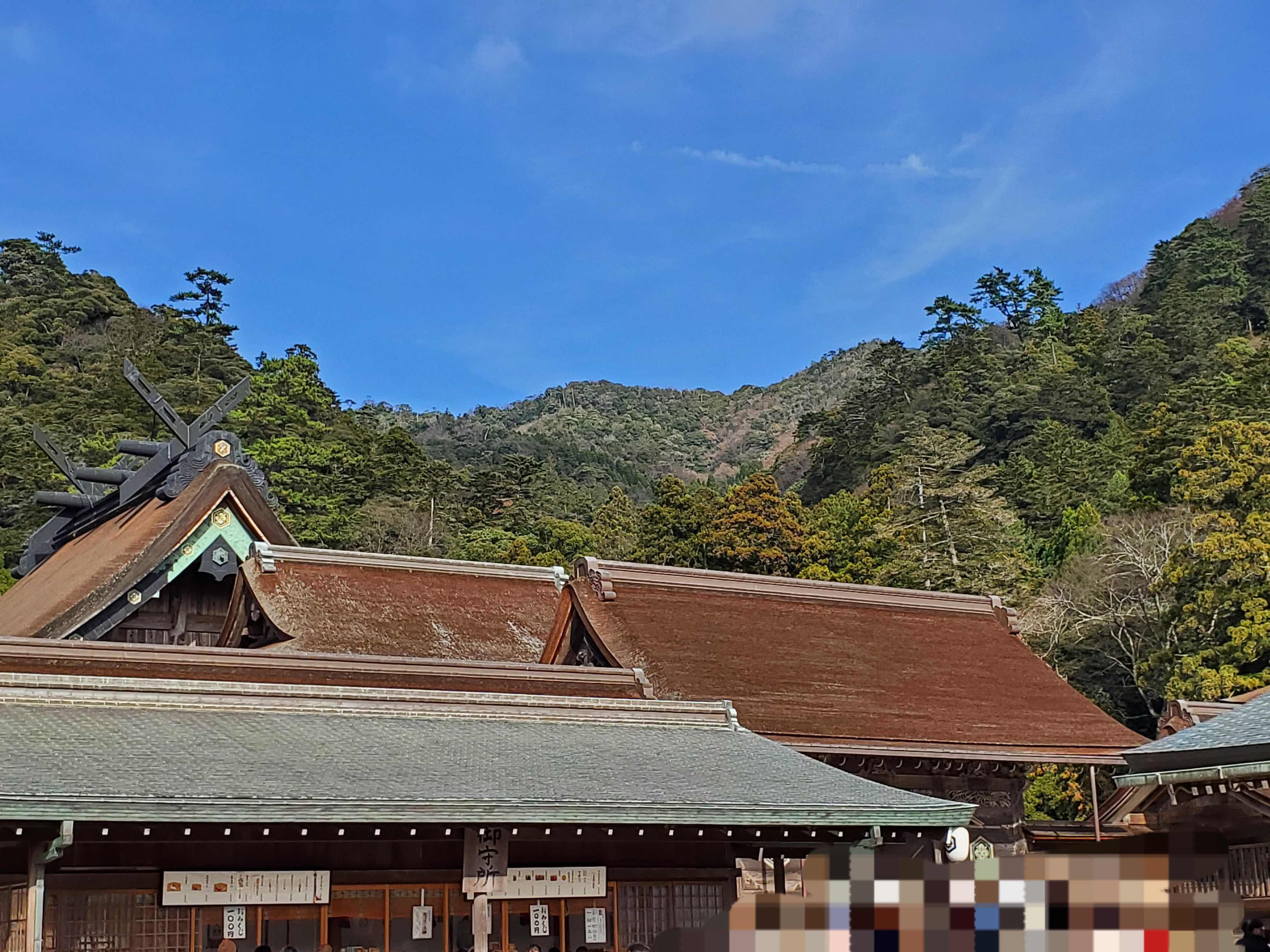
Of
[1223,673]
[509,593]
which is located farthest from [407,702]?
[1223,673]

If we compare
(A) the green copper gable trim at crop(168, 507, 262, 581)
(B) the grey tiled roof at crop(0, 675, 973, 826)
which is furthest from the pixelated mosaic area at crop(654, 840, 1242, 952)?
(A) the green copper gable trim at crop(168, 507, 262, 581)

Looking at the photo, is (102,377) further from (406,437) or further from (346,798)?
(346,798)

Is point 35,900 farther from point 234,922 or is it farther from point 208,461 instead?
point 208,461

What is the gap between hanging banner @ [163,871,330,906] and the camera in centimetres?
1037

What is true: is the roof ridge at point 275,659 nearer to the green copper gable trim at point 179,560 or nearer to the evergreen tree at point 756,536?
the green copper gable trim at point 179,560

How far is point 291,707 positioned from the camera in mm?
12016

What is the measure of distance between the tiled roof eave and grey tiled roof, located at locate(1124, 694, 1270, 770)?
5.35 feet

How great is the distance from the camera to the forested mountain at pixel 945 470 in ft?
108

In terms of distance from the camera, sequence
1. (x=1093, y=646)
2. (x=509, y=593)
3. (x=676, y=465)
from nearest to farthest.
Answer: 1. (x=509, y=593)
2. (x=1093, y=646)
3. (x=676, y=465)

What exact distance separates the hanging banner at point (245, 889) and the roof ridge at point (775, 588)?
653 cm

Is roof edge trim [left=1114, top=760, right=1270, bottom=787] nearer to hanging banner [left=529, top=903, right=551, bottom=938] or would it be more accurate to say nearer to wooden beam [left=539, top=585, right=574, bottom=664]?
hanging banner [left=529, top=903, right=551, bottom=938]

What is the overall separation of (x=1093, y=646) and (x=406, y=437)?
26.3 meters

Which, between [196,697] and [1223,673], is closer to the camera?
[196,697]

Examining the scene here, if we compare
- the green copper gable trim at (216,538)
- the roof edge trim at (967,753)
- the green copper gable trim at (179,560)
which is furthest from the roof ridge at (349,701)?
the green copper gable trim at (216,538)
